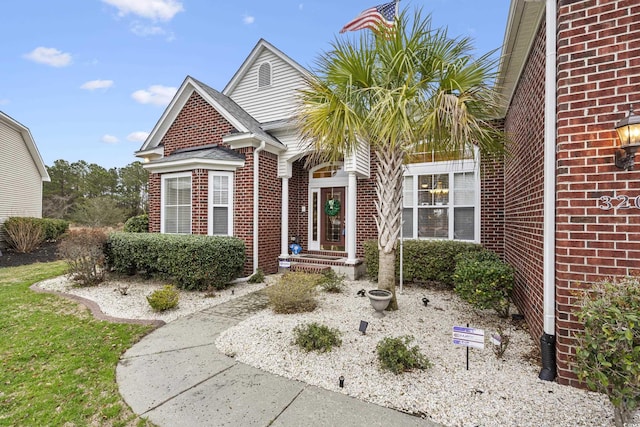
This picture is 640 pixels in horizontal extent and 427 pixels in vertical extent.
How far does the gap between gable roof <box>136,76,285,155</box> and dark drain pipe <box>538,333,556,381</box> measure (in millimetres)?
7473

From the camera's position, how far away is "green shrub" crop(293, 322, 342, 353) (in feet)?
12.0

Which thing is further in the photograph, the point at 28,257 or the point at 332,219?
the point at 28,257

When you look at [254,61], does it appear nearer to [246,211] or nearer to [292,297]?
[246,211]

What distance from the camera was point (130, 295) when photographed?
660 centimetres

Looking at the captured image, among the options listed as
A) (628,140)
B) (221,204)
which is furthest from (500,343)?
(221,204)

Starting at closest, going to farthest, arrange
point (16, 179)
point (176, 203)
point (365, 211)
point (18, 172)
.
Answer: point (176, 203)
point (365, 211)
point (16, 179)
point (18, 172)

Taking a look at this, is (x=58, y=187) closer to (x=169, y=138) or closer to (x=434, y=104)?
(x=169, y=138)

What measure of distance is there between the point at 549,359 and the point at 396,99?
11.9 ft

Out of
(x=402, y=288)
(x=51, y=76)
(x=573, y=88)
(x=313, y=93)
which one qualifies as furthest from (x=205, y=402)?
(x=51, y=76)

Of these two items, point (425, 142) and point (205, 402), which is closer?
point (205, 402)

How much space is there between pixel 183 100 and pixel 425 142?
8.47 meters

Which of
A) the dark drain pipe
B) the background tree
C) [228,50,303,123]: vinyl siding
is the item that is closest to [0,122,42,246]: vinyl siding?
[228,50,303,123]: vinyl siding

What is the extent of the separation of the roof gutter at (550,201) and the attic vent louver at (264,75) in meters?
8.93

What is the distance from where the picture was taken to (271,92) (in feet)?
33.4
